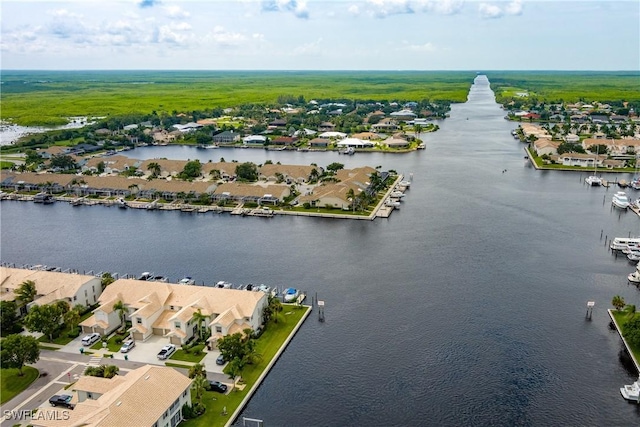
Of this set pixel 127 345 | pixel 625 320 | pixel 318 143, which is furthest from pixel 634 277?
pixel 318 143

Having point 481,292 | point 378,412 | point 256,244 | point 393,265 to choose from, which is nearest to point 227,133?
point 256,244

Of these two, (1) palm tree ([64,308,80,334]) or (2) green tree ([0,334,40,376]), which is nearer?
(2) green tree ([0,334,40,376])

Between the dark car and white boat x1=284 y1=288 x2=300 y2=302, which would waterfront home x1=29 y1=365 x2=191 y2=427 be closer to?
the dark car

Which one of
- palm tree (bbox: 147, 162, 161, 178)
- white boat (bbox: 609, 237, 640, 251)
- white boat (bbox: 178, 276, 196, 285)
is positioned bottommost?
white boat (bbox: 178, 276, 196, 285)

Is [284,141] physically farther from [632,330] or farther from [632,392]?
[632,392]

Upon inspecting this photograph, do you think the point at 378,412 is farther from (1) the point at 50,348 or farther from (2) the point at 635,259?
(2) the point at 635,259

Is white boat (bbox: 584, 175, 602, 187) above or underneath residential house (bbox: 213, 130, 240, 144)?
underneath

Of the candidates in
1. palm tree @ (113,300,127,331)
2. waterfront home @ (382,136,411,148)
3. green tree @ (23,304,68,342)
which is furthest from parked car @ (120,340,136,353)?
waterfront home @ (382,136,411,148)
